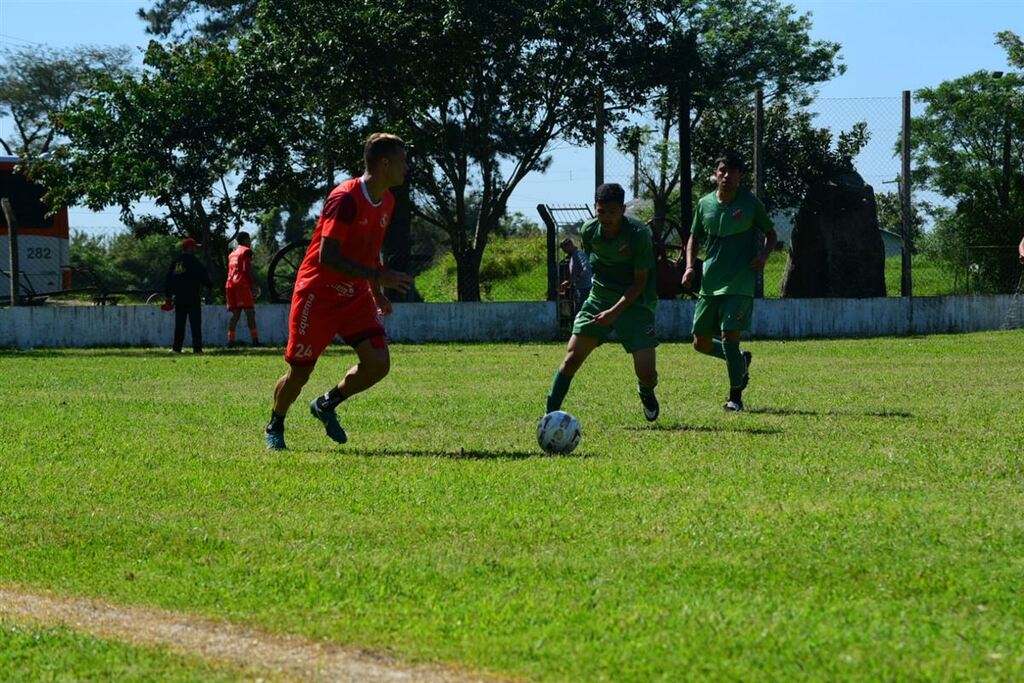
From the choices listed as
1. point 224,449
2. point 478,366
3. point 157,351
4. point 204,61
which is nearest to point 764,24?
point 204,61

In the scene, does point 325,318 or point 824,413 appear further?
point 824,413

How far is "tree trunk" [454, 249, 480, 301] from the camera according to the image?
28659mm

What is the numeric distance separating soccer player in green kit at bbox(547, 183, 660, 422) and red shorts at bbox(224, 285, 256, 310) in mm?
14343

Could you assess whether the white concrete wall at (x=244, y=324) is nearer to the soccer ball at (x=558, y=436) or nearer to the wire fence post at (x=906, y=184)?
the wire fence post at (x=906, y=184)

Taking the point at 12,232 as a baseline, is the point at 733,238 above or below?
below

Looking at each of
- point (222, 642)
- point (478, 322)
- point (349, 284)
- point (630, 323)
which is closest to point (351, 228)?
point (349, 284)

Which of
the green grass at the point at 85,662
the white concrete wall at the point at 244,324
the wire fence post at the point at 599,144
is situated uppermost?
the wire fence post at the point at 599,144

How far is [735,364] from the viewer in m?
12.2

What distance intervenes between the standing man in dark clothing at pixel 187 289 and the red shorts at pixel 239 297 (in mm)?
774

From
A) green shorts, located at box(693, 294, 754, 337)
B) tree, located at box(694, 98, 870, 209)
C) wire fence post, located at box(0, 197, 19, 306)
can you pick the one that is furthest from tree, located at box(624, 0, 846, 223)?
green shorts, located at box(693, 294, 754, 337)

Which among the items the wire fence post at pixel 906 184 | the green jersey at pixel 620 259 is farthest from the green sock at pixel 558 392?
the wire fence post at pixel 906 184

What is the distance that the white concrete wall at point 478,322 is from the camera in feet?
86.2

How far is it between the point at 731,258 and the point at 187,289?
1339 cm

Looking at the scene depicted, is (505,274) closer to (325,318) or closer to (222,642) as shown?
(325,318)
